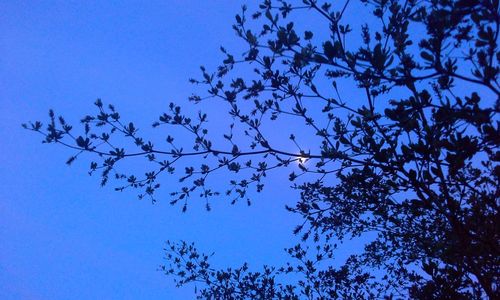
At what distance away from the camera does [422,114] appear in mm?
5301

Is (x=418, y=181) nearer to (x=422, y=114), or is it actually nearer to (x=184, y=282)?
(x=422, y=114)

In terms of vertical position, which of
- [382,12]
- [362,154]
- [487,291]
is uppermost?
[382,12]

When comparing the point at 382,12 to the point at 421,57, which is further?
the point at 382,12

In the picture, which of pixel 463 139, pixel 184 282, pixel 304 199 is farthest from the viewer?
pixel 184 282

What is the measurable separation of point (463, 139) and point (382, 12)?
213 cm

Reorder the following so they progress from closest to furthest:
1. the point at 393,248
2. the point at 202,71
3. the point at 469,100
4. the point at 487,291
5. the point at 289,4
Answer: the point at 469,100
the point at 289,4
the point at 487,291
the point at 202,71
the point at 393,248

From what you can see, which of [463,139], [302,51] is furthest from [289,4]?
[463,139]

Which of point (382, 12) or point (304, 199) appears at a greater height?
point (382, 12)

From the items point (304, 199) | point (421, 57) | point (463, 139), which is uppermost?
point (304, 199)

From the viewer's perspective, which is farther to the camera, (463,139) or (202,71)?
(202,71)

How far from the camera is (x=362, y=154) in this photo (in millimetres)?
5547

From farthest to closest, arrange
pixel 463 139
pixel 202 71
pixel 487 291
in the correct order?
1. pixel 202 71
2. pixel 487 291
3. pixel 463 139

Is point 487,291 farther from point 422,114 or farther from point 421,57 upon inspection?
point 421,57

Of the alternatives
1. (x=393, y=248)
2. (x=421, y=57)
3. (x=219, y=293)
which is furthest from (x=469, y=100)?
(x=219, y=293)
